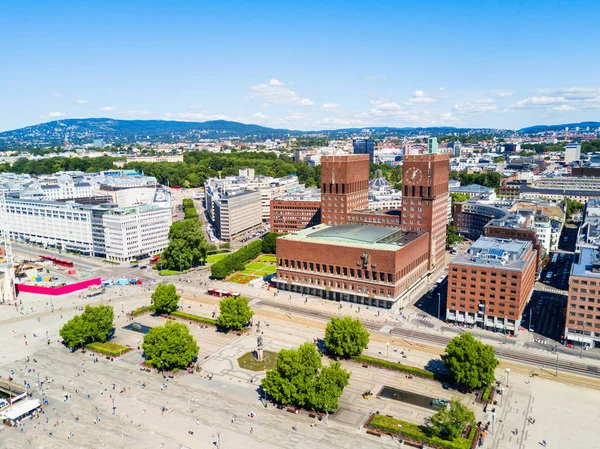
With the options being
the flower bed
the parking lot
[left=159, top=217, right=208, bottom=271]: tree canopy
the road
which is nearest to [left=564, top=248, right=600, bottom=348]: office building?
the road

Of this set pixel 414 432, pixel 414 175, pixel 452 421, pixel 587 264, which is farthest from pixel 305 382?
pixel 414 175

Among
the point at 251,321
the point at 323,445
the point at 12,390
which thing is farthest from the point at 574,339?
the point at 12,390

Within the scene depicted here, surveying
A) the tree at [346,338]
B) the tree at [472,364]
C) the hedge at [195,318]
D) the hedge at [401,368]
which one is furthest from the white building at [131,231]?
the tree at [472,364]

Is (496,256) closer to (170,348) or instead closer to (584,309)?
(584,309)

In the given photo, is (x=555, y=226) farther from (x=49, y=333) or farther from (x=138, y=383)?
(x=49, y=333)

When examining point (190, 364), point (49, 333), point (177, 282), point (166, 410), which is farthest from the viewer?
point (177, 282)

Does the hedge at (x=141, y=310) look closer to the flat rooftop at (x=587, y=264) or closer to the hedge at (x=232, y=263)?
the hedge at (x=232, y=263)
